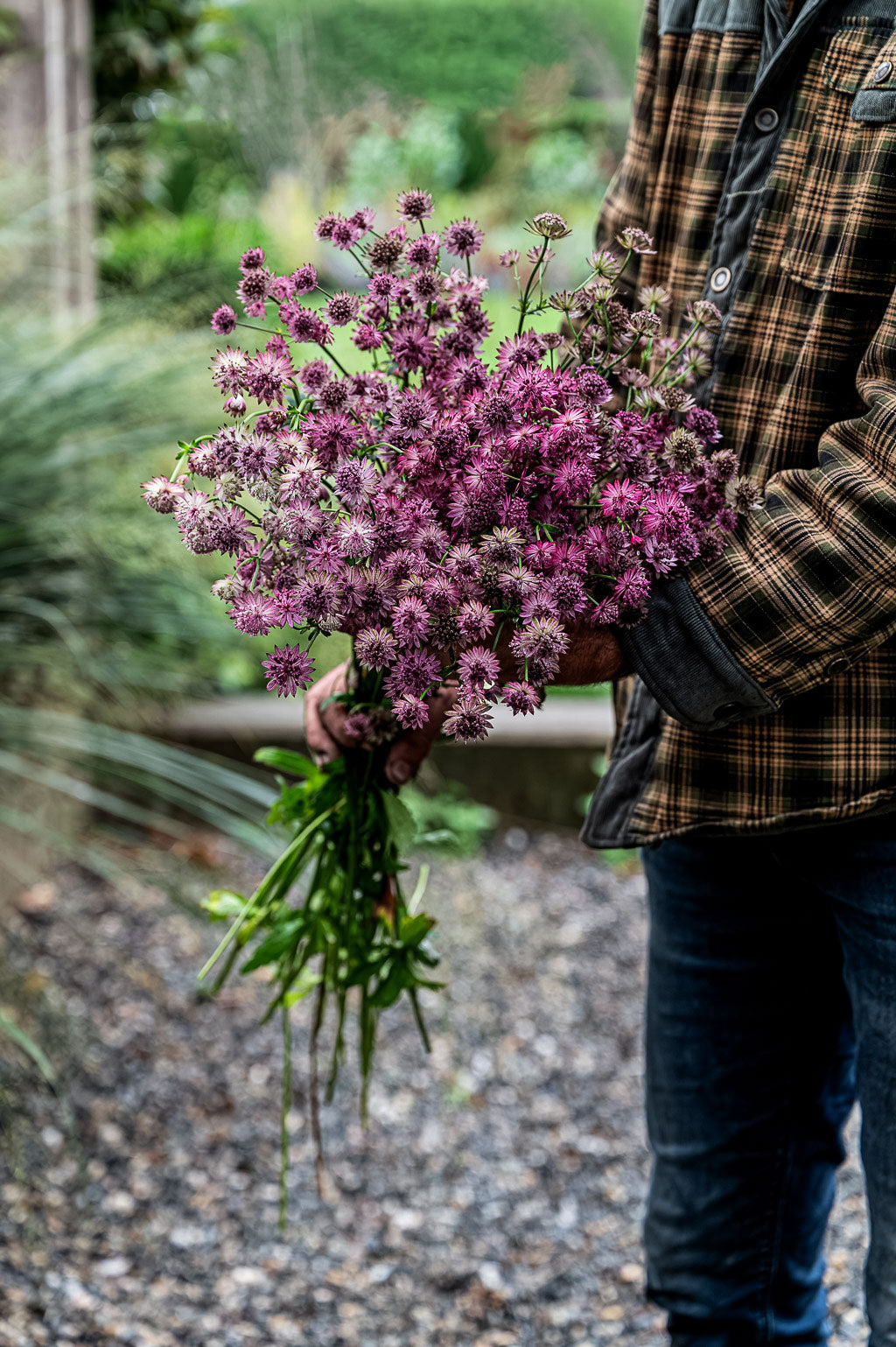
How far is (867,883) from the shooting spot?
3.35 feet

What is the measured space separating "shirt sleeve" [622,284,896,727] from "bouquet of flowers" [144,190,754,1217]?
0.03 metres

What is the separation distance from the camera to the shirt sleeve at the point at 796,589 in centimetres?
88

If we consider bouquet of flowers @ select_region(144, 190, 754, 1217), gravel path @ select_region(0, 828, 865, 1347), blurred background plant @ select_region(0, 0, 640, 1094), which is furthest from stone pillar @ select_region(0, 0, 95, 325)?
bouquet of flowers @ select_region(144, 190, 754, 1217)

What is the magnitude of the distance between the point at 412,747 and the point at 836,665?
381 millimetres

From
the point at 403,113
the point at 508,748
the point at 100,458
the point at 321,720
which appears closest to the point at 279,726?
the point at 508,748

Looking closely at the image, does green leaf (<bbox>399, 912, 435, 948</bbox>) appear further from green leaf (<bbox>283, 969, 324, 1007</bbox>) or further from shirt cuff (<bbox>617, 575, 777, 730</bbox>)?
shirt cuff (<bbox>617, 575, 777, 730</bbox>)

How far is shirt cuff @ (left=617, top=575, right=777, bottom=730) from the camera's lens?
924 millimetres

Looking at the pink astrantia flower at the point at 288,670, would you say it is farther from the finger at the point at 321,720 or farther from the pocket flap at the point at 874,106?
the pocket flap at the point at 874,106

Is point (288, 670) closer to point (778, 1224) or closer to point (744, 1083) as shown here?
point (744, 1083)

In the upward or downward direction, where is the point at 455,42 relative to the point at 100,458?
upward

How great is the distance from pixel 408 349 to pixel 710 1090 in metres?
0.79

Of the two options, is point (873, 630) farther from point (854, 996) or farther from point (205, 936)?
point (205, 936)

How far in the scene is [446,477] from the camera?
87cm

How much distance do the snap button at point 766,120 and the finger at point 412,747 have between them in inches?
22.2
